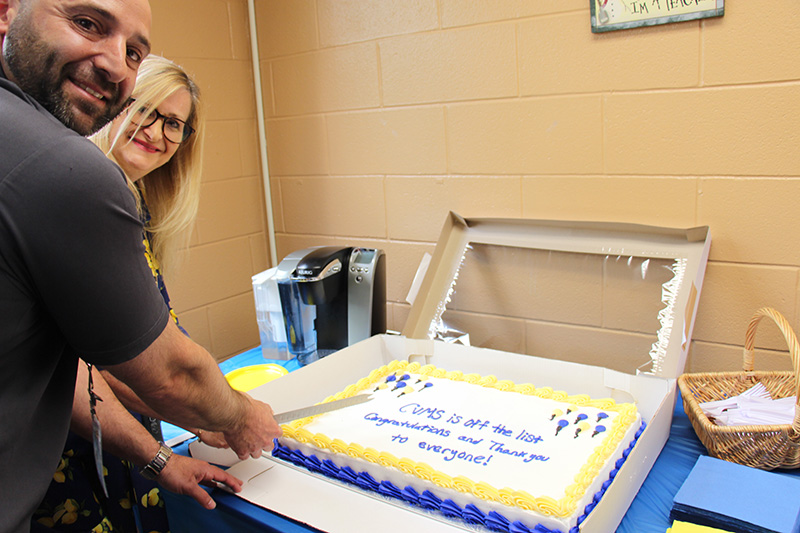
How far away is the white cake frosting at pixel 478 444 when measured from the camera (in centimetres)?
98

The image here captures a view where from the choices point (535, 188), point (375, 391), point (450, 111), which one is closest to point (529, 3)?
point (450, 111)

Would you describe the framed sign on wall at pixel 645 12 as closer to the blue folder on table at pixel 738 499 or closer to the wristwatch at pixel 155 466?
the blue folder on table at pixel 738 499

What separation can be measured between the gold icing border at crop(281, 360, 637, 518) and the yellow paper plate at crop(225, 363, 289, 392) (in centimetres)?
33

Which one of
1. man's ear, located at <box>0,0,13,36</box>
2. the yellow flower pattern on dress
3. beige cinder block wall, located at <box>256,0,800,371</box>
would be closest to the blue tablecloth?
the yellow flower pattern on dress

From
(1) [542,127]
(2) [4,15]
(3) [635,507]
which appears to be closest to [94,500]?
(2) [4,15]

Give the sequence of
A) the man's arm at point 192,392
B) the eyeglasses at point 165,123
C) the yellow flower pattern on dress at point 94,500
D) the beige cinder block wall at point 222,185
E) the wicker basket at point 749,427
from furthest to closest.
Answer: the beige cinder block wall at point 222,185 → the eyeglasses at point 165,123 → the yellow flower pattern on dress at point 94,500 → the wicker basket at point 749,427 → the man's arm at point 192,392

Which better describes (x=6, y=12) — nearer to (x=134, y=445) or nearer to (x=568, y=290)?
(x=134, y=445)

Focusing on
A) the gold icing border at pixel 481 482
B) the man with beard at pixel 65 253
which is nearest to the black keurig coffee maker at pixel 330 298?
the gold icing border at pixel 481 482

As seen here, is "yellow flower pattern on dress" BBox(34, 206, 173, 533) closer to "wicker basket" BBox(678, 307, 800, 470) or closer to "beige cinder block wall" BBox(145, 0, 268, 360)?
"beige cinder block wall" BBox(145, 0, 268, 360)

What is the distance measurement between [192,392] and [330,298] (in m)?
0.90

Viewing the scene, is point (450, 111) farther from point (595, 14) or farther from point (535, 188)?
point (595, 14)

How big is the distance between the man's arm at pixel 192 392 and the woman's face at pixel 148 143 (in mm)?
697

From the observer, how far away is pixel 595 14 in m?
1.55

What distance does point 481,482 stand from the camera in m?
1.01
